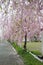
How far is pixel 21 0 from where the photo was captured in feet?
20.9

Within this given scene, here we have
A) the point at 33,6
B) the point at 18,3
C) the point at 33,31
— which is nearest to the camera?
the point at 33,6

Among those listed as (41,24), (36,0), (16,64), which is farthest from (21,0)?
(41,24)

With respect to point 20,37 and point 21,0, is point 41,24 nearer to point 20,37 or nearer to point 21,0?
point 20,37

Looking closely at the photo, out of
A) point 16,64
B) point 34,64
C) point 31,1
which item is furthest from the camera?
point 16,64

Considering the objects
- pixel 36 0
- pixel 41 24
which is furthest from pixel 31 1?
pixel 41 24

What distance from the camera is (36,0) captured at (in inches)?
232

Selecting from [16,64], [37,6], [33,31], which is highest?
[37,6]

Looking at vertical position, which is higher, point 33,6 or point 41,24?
point 33,6

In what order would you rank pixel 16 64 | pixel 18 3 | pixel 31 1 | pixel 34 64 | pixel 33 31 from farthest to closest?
pixel 33 31 < pixel 16 64 < pixel 34 64 < pixel 18 3 < pixel 31 1

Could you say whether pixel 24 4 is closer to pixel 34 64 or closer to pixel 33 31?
pixel 34 64

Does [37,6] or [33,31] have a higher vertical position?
[37,6]

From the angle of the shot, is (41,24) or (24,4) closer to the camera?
(24,4)

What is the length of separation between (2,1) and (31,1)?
0.75 meters

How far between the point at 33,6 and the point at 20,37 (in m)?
13.0
